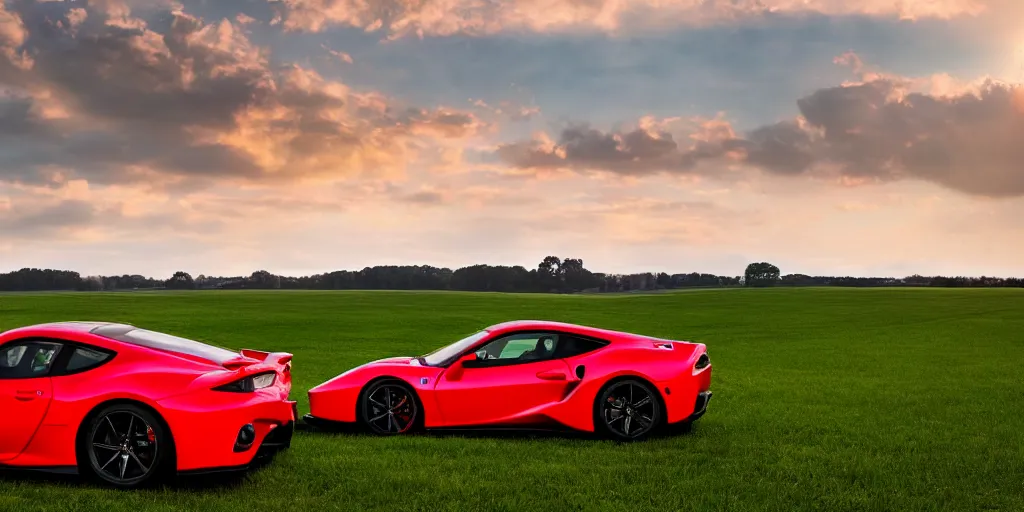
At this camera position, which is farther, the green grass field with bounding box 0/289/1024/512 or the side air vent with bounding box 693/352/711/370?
the side air vent with bounding box 693/352/711/370

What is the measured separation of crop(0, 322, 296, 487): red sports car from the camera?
25.3ft

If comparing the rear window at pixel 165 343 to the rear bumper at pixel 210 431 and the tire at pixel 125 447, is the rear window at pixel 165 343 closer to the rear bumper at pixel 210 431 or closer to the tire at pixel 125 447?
the rear bumper at pixel 210 431

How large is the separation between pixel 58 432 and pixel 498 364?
16.5 feet

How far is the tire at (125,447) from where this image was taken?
7.71 metres

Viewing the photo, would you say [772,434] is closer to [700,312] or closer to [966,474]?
[966,474]

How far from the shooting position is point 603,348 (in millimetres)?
10914

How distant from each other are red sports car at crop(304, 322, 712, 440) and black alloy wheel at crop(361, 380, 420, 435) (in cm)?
1

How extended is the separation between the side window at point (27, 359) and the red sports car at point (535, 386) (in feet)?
12.1

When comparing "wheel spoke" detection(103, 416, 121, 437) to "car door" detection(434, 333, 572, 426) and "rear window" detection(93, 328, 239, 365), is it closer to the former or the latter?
"rear window" detection(93, 328, 239, 365)

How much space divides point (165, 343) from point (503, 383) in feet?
13.3

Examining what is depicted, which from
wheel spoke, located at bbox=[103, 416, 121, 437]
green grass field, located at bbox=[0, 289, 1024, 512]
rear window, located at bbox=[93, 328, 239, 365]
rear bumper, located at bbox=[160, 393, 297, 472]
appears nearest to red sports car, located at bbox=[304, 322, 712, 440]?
green grass field, located at bbox=[0, 289, 1024, 512]

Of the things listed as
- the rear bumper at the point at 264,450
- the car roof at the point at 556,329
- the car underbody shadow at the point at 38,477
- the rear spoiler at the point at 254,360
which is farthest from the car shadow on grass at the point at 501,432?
the car underbody shadow at the point at 38,477

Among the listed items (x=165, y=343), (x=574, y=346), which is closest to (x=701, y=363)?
(x=574, y=346)

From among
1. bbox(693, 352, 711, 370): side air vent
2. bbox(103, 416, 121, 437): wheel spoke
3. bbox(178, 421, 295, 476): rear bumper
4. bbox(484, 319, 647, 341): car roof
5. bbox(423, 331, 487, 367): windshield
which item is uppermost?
bbox(484, 319, 647, 341): car roof
